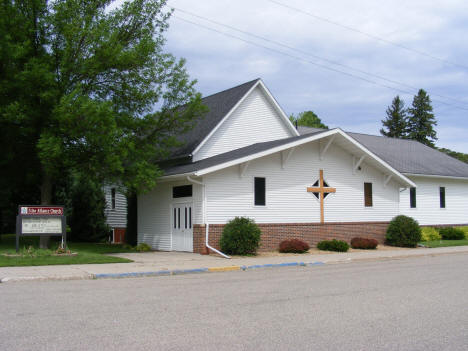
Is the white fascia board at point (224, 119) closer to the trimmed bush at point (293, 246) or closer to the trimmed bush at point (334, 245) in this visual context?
the trimmed bush at point (293, 246)

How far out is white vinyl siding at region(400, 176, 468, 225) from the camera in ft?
107

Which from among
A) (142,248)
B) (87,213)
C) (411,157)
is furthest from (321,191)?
(87,213)

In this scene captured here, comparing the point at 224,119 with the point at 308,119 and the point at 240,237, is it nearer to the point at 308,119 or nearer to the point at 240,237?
the point at 240,237

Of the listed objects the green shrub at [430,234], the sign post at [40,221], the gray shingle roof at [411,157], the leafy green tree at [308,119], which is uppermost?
the leafy green tree at [308,119]

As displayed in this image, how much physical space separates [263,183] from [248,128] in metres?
4.33

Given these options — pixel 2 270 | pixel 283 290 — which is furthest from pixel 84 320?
pixel 2 270

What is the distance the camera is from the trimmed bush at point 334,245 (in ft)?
77.1

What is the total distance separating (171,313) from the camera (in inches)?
338

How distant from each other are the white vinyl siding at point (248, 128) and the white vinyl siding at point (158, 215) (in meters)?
2.21

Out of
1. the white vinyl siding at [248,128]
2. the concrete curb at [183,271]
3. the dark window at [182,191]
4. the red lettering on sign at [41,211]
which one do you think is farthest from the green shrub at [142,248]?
the concrete curb at [183,271]

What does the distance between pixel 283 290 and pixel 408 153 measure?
29.4m

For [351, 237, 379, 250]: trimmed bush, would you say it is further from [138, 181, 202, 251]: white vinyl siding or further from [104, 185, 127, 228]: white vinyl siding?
[104, 185, 127, 228]: white vinyl siding

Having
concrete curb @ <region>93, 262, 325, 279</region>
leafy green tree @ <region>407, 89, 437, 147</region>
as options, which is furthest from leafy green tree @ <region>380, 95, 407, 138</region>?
concrete curb @ <region>93, 262, 325, 279</region>

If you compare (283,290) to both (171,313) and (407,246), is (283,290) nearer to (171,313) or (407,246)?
(171,313)
